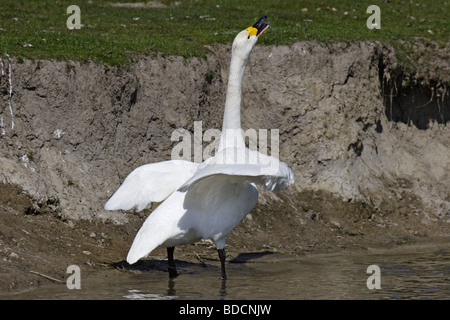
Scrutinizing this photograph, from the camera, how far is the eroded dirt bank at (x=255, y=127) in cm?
1064

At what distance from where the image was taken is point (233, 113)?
969cm

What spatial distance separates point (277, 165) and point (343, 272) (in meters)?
2.80

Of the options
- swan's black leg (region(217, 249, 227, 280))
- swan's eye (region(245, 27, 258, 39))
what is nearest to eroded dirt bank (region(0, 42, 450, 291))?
swan's black leg (region(217, 249, 227, 280))

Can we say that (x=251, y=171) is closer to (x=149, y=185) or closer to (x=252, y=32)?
(x=149, y=185)

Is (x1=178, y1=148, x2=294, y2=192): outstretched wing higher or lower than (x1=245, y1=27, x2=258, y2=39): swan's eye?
lower

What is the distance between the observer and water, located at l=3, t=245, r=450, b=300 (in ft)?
28.4

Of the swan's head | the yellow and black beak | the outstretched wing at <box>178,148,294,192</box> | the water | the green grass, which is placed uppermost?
the green grass

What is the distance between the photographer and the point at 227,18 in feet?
57.6

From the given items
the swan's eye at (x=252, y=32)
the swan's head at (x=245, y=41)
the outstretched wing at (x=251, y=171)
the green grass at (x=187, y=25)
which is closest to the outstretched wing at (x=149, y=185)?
the outstretched wing at (x=251, y=171)

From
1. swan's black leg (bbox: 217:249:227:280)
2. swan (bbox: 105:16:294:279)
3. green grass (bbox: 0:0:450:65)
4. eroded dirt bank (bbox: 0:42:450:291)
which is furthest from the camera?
green grass (bbox: 0:0:450:65)

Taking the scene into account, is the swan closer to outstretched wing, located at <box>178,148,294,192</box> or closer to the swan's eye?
outstretched wing, located at <box>178,148,294,192</box>

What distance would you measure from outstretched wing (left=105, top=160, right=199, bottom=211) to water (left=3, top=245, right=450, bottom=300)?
934 millimetres

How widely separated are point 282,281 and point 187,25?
26.8 feet

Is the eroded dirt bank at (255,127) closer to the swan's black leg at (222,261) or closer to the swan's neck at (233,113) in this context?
the swan's black leg at (222,261)
